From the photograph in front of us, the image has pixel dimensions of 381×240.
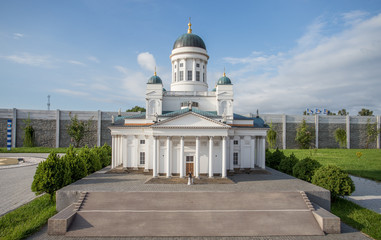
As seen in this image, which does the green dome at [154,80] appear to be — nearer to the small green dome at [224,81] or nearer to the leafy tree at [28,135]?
the small green dome at [224,81]

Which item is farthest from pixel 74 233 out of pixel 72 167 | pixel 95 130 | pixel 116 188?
pixel 95 130

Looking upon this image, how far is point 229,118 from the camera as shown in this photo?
26.5 m

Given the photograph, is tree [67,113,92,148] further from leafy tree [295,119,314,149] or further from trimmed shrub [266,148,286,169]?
leafy tree [295,119,314,149]

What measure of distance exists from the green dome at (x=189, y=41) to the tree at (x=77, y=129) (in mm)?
30336

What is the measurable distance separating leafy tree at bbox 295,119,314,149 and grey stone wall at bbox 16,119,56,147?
180 feet

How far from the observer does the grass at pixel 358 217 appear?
14422 millimetres

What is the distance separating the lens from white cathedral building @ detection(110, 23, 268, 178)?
2214 centimetres

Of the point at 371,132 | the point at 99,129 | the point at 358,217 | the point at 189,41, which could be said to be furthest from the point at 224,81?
the point at 371,132

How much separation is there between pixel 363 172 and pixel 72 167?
115 ft

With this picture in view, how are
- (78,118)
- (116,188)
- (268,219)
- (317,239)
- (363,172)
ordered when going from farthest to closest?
(78,118) < (363,172) < (116,188) < (268,219) < (317,239)

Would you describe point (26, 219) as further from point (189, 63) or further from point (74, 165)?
point (189, 63)

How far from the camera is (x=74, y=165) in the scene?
21.4 metres

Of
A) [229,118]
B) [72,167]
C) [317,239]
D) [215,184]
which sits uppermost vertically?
Result: [229,118]

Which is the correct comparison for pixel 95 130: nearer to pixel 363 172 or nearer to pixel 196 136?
pixel 196 136
